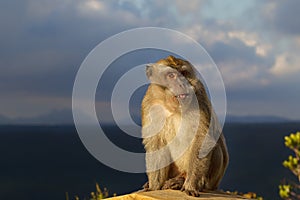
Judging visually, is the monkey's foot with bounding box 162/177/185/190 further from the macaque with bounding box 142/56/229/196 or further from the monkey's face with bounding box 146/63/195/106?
the monkey's face with bounding box 146/63/195/106

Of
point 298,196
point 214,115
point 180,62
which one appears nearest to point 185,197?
point 214,115

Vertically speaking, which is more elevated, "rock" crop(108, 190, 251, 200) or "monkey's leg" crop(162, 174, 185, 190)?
"monkey's leg" crop(162, 174, 185, 190)

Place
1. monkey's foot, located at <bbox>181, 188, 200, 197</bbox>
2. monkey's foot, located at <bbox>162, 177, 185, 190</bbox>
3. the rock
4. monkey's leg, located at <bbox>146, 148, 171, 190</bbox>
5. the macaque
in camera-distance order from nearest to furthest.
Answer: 1. the rock
2. monkey's foot, located at <bbox>181, 188, 200, 197</bbox>
3. the macaque
4. monkey's foot, located at <bbox>162, 177, 185, 190</bbox>
5. monkey's leg, located at <bbox>146, 148, 171, 190</bbox>

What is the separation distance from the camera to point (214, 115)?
530 centimetres

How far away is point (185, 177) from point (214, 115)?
0.72 meters

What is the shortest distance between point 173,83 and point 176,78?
61 mm

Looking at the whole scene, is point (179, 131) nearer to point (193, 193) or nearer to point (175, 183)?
point (175, 183)

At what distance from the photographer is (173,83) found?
499 cm

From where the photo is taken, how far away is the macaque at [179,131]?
5.01m

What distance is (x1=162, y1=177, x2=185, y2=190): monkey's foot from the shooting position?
5.18 m

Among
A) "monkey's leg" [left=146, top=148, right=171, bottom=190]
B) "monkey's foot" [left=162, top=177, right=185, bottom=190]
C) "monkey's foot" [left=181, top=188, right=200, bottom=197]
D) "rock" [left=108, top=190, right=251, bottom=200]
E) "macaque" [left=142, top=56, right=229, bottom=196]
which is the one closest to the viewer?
"rock" [left=108, top=190, right=251, bottom=200]

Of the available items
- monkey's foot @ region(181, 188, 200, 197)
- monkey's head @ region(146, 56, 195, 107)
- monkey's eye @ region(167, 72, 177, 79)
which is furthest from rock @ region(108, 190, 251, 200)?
monkey's eye @ region(167, 72, 177, 79)

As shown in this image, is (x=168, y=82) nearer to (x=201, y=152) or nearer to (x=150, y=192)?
(x=201, y=152)

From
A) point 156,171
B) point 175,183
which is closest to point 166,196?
point 175,183
